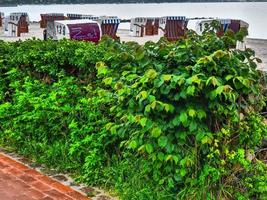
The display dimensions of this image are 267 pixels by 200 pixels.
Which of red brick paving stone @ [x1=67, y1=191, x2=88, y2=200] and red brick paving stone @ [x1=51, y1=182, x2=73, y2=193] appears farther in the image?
red brick paving stone @ [x1=51, y1=182, x2=73, y2=193]

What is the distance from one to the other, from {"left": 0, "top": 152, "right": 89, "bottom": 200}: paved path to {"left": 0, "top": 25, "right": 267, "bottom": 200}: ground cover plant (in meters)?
0.26

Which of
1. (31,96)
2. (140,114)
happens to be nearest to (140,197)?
(140,114)

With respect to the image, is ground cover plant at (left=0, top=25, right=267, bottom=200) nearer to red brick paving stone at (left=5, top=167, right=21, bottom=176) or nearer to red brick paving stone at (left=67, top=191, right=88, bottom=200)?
red brick paving stone at (left=67, top=191, right=88, bottom=200)

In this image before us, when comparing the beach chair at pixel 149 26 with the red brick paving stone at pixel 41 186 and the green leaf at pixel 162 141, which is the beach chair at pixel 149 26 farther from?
the green leaf at pixel 162 141

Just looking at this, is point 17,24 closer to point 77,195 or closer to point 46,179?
point 46,179

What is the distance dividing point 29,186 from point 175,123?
1636mm

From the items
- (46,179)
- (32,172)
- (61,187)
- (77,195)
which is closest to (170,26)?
(32,172)

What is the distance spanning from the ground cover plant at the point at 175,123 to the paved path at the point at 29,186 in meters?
0.26

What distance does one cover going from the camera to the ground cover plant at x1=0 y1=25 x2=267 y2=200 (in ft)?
11.0

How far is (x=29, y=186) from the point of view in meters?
4.20

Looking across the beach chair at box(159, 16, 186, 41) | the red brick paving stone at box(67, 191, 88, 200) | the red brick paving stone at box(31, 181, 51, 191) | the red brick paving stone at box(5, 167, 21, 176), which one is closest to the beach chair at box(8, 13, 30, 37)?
the beach chair at box(159, 16, 186, 41)

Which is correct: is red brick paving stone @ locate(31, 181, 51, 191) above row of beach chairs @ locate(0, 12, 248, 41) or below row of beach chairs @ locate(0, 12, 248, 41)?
below

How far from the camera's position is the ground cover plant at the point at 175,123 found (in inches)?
132

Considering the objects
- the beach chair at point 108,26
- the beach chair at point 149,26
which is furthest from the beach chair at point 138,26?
the beach chair at point 108,26
